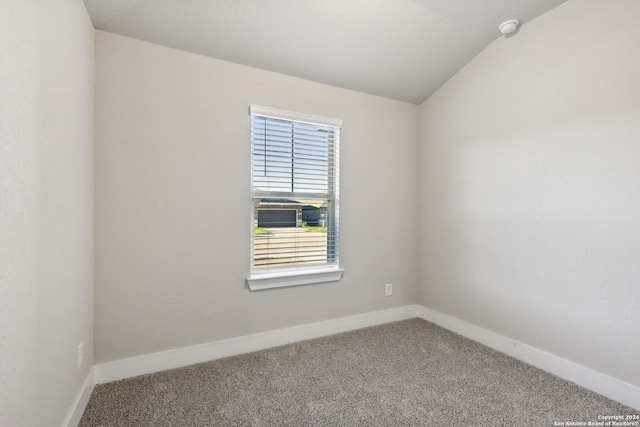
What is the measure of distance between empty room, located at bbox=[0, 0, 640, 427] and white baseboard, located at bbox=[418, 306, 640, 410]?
0.04ft

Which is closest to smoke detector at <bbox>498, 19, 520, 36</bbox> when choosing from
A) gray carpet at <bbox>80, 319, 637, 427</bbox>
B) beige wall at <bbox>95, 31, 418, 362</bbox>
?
beige wall at <bbox>95, 31, 418, 362</bbox>

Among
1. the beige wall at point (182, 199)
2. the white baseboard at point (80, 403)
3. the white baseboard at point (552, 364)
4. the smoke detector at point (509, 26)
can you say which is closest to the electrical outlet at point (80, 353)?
the white baseboard at point (80, 403)

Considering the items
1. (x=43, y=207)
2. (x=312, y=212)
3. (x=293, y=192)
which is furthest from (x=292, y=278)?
(x=43, y=207)

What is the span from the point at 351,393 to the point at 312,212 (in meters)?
1.45

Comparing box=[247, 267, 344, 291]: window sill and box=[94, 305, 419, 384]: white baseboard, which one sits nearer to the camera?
box=[94, 305, 419, 384]: white baseboard

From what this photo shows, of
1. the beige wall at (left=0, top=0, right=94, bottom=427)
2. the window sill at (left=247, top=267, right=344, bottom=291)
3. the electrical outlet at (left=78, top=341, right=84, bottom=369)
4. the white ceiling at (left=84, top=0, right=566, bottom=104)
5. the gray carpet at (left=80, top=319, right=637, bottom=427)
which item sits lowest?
the gray carpet at (left=80, top=319, right=637, bottom=427)

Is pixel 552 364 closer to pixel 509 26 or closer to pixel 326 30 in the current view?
pixel 509 26

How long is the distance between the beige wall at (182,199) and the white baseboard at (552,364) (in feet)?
3.75

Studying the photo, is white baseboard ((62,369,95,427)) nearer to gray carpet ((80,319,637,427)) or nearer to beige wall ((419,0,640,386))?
gray carpet ((80,319,637,427))

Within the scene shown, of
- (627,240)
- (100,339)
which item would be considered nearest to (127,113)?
(100,339)

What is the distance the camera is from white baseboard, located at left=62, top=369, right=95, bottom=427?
1.51m

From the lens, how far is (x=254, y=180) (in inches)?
97.5

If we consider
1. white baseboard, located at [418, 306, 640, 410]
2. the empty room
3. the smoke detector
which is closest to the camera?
the empty room

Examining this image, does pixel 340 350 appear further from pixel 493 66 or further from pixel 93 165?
pixel 493 66
